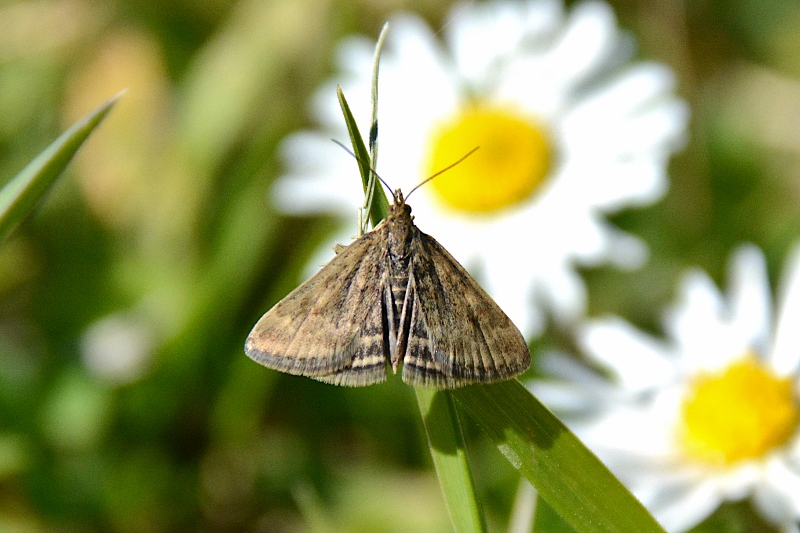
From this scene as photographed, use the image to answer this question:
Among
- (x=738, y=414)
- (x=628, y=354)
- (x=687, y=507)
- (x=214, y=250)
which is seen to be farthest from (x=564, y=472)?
(x=214, y=250)

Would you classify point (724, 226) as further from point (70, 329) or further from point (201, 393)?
point (70, 329)

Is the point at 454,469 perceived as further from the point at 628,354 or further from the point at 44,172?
the point at 628,354


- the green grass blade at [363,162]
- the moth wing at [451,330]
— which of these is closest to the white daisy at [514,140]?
the moth wing at [451,330]

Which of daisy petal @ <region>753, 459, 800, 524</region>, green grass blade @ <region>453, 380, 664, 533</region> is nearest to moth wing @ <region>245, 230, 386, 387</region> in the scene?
green grass blade @ <region>453, 380, 664, 533</region>

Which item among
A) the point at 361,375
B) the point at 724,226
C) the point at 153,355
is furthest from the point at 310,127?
the point at 361,375

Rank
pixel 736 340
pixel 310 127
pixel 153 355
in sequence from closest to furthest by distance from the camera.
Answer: pixel 736 340
pixel 153 355
pixel 310 127

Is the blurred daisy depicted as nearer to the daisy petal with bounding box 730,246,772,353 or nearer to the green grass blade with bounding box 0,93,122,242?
the daisy petal with bounding box 730,246,772,353
